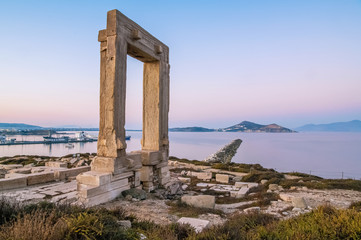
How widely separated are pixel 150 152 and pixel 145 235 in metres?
5.81

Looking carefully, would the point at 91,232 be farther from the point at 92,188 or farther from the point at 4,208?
the point at 92,188

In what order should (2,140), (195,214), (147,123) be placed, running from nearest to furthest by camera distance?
(195,214), (147,123), (2,140)

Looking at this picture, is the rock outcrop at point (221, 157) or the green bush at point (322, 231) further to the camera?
the rock outcrop at point (221, 157)

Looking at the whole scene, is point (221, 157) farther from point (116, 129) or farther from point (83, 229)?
point (83, 229)

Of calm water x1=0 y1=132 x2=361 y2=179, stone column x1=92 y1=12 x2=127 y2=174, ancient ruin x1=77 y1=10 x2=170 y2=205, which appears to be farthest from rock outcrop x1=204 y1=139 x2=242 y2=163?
stone column x1=92 y1=12 x2=127 y2=174

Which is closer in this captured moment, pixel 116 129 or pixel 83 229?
pixel 83 229

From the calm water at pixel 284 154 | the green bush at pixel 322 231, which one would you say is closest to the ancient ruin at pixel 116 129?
the green bush at pixel 322 231

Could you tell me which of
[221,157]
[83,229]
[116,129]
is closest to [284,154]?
[221,157]

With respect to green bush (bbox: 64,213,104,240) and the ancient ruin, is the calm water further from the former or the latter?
green bush (bbox: 64,213,104,240)

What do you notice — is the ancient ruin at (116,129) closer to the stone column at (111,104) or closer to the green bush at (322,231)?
the stone column at (111,104)

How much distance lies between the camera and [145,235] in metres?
3.62

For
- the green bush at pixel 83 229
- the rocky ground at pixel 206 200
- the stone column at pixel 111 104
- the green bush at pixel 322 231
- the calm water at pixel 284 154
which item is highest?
the stone column at pixel 111 104

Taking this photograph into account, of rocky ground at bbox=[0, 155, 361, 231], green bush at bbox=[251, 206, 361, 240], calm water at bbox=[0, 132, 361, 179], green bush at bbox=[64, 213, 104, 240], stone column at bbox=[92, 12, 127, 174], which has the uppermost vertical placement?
stone column at bbox=[92, 12, 127, 174]

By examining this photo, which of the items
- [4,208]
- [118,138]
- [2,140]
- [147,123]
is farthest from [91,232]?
[2,140]
